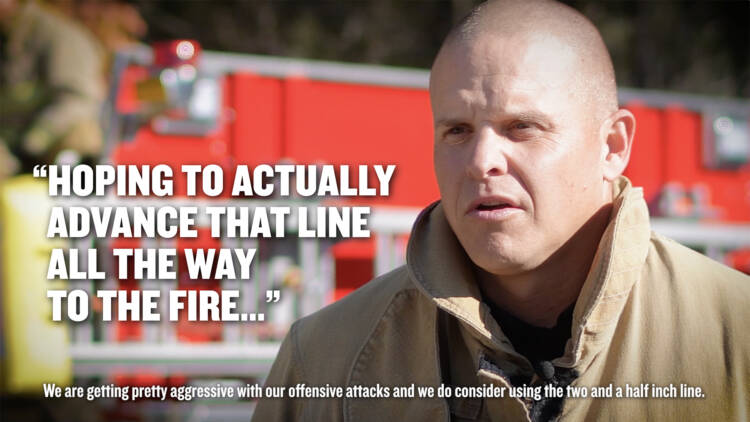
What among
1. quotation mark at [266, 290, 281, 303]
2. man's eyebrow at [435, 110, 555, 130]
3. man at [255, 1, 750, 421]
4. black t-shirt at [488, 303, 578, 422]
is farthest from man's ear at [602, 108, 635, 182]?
quotation mark at [266, 290, 281, 303]

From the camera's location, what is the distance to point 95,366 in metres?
3.72

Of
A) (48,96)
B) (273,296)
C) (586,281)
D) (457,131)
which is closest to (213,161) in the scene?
(48,96)

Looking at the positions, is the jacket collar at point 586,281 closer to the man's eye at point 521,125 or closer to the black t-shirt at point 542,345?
the black t-shirt at point 542,345

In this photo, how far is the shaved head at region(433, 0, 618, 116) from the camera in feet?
6.02

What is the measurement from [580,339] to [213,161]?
9.53 feet

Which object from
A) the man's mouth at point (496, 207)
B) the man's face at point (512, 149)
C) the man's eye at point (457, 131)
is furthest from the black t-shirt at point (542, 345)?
the man's eye at point (457, 131)

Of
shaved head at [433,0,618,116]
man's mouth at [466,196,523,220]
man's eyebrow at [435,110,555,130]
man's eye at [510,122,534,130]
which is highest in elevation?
shaved head at [433,0,618,116]

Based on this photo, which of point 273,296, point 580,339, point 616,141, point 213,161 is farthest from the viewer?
point 213,161

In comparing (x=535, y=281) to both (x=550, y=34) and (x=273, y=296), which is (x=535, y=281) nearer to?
(x=550, y=34)

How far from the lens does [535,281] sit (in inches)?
73.5

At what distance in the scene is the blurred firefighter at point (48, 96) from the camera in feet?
15.1

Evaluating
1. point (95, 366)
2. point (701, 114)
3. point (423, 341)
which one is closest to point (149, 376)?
point (95, 366)

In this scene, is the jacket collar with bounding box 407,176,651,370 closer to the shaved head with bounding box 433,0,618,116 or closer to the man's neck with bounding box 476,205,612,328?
the man's neck with bounding box 476,205,612,328

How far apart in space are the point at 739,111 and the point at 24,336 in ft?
13.8
